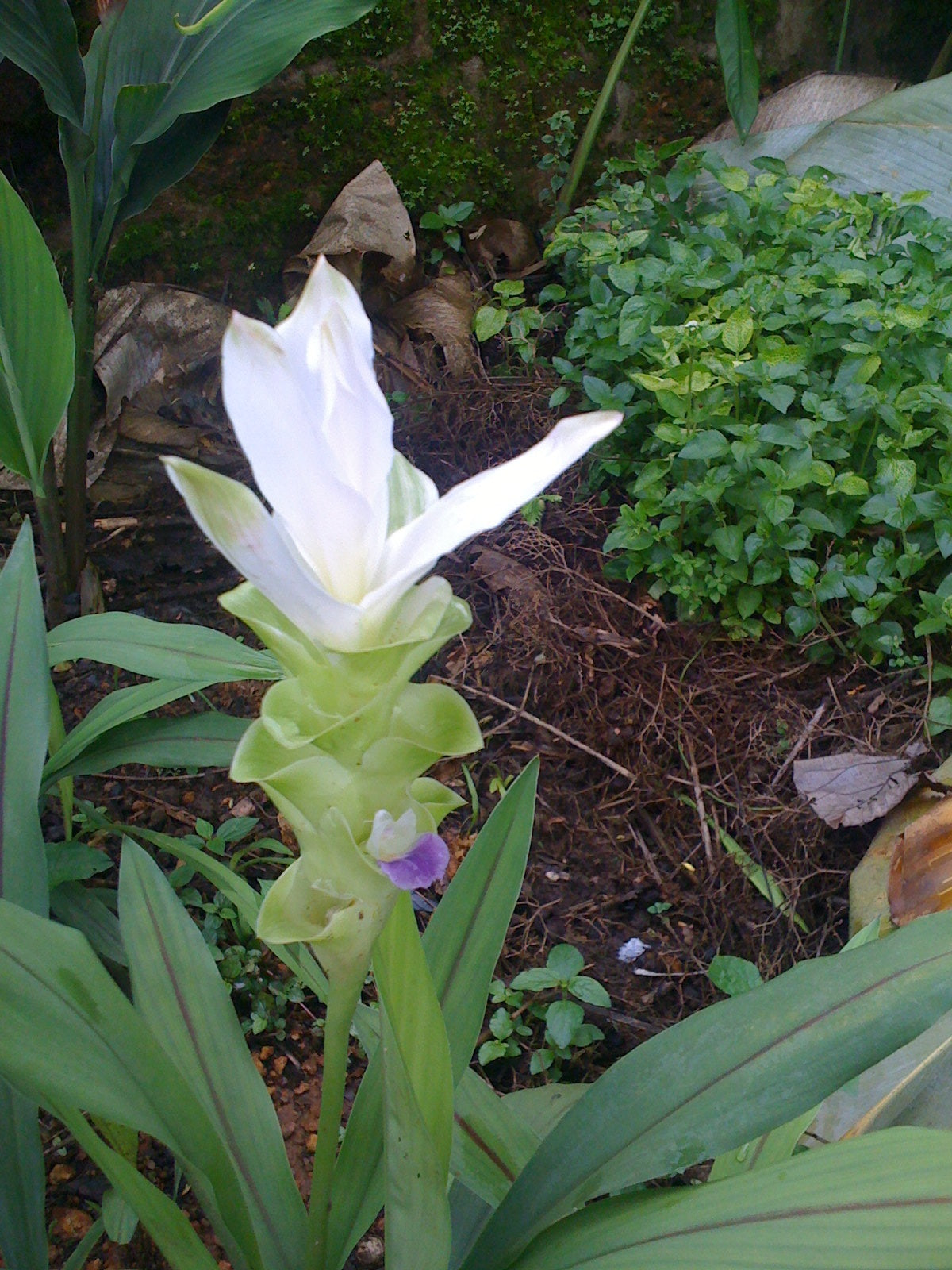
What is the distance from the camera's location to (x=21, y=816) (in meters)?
0.84

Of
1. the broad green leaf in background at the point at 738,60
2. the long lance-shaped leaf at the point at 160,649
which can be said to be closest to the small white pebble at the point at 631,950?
the long lance-shaped leaf at the point at 160,649

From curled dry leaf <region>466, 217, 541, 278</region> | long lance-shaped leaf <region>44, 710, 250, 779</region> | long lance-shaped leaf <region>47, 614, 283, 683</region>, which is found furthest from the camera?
curled dry leaf <region>466, 217, 541, 278</region>

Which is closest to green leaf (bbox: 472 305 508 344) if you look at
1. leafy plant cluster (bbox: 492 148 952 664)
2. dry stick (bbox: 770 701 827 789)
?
leafy plant cluster (bbox: 492 148 952 664)

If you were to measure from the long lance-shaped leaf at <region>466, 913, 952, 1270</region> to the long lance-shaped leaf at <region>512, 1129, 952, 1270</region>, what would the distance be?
4cm

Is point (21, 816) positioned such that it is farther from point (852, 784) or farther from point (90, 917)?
point (852, 784)

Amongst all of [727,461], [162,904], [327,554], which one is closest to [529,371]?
[727,461]

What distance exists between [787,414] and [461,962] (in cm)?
130

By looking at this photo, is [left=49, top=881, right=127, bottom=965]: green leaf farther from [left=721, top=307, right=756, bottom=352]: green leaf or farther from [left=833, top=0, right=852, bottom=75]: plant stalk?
[left=833, top=0, right=852, bottom=75]: plant stalk

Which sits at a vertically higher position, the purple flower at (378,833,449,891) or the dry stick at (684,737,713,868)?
the purple flower at (378,833,449,891)

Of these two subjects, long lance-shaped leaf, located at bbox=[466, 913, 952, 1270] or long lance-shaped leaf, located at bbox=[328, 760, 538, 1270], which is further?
long lance-shaped leaf, located at bbox=[328, 760, 538, 1270]

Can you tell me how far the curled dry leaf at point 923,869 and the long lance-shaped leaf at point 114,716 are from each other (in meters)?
0.89

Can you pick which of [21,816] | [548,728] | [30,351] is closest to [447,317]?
[548,728]

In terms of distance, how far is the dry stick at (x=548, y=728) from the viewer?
1602mm

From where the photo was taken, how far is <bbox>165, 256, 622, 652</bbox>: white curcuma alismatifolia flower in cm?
41
